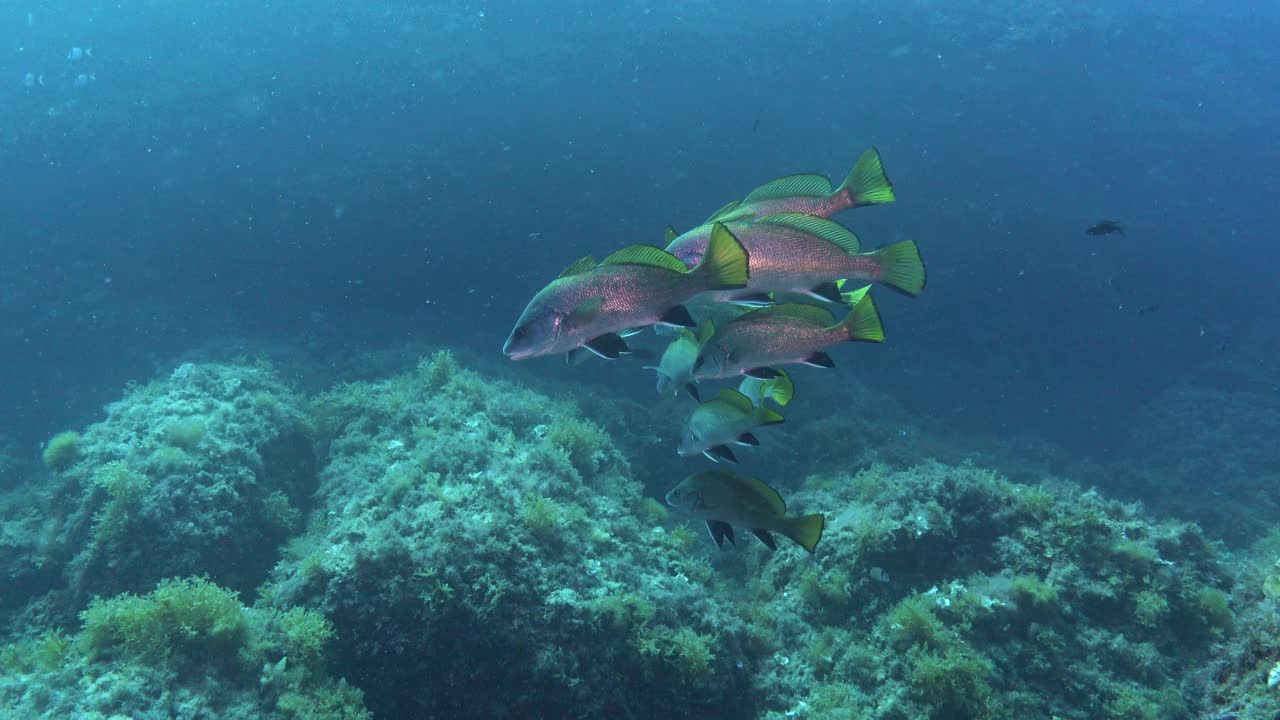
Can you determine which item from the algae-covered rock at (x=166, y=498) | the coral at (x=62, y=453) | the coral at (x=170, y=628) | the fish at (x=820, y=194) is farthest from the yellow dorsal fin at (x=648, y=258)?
the coral at (x=62, y=453)

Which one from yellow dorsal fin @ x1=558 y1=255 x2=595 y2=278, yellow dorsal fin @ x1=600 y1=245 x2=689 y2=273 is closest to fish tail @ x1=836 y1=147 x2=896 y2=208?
yellow dorsal fin @ x1=600 y1=245 x2=689 y2=273

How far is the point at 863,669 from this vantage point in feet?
16.1

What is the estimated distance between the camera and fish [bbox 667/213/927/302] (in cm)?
262

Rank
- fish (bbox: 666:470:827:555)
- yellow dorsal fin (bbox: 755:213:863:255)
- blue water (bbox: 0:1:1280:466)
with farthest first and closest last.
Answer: blue water (bbox: 0:1:1280:466)
fish (bbox: 666:470:827:555)
yellow dorsal fin (bbox: 755:213:863:255)

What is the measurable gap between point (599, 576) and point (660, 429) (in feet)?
21.7

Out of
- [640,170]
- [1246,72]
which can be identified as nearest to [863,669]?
[640,170]

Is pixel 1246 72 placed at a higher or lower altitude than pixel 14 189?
lower

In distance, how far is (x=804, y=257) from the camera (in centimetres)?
267

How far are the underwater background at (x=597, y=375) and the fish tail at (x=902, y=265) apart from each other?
3.51 m

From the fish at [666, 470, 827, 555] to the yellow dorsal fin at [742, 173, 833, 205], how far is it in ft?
5.80

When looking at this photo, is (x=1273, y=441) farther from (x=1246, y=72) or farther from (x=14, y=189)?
(x=14, y=189)

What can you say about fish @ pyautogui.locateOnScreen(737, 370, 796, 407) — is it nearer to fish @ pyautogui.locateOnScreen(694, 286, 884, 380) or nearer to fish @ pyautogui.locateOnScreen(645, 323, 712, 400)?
fish @ pyautogui.locateOnScreen(694, 286, 884, 380)

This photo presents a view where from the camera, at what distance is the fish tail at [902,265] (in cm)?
282

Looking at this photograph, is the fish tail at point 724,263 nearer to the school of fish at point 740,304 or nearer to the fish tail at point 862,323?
the school of fish at point 740,304
